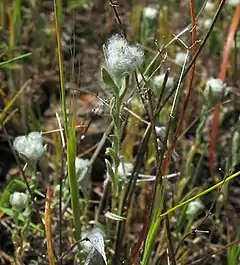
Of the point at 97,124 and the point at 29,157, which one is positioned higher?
the point at 29,157

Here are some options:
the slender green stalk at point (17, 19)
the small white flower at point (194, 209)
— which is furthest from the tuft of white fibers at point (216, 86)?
the slender green stalk at point (17, 19)

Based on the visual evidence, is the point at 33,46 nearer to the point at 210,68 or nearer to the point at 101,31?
the point at 101,31

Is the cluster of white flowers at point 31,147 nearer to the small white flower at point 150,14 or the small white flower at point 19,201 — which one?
the small white flower at point 19,201

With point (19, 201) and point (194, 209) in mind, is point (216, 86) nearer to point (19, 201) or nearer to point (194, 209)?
point (194, 209)

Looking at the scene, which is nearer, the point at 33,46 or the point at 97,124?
the point at 97,124

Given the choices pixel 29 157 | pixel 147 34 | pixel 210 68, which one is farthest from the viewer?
pixel 210 68

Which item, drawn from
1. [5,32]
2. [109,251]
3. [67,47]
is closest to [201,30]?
[67,47]
